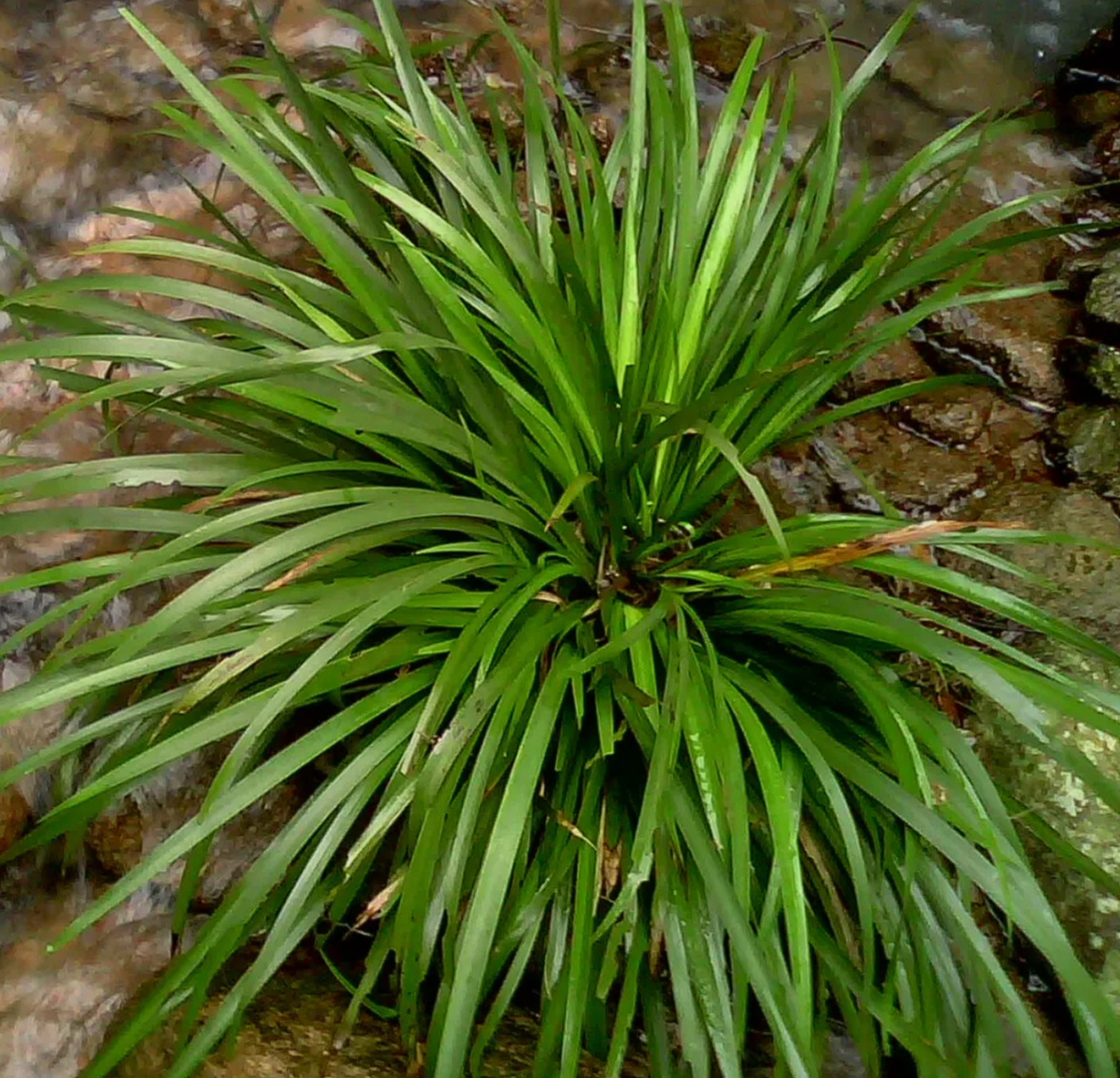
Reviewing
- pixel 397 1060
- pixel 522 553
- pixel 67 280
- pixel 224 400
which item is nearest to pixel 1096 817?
pixel 522 553

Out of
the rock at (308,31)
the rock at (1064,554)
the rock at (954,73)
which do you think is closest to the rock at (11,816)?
the rock at (1064,554)

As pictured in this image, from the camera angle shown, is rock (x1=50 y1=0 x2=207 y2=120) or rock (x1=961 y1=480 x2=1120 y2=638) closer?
rock (x1=961 y1=480 x2=1120 y2=638)

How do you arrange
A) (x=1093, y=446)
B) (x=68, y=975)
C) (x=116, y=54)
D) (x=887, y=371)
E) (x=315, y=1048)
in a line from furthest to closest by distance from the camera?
(x=116, y=54) → (x=887, y=371) → (x=1093, y=446) → (x=68, y=975) → (x=315, y=1048)

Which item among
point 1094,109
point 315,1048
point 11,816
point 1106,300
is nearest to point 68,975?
point 11,816

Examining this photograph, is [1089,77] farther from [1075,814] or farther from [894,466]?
[1075,814]

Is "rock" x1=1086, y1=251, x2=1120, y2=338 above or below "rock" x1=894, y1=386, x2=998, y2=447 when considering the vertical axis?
above

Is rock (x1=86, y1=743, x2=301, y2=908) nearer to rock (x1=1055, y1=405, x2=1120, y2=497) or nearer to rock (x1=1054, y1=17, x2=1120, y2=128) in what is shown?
rock (x1=1055, y1=405, x2=1120, y2=497)

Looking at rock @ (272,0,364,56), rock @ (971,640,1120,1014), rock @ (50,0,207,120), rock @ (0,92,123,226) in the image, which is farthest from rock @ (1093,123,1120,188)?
rock @ (0,92,123,226)
